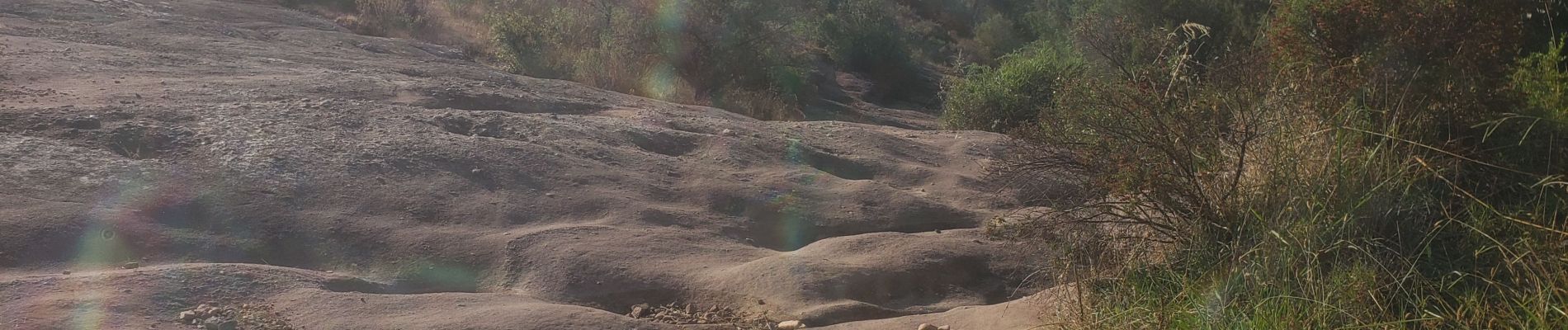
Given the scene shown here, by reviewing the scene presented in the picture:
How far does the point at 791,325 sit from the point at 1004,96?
10441mm

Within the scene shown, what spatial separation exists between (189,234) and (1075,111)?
14.2 ft

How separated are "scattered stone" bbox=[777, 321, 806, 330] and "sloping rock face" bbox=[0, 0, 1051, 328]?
11 cm

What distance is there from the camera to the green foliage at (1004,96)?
15305 mm

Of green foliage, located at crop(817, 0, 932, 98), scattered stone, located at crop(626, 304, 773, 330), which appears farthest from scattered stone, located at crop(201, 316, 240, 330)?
green foliage, located at crop(817, 0, 932, 98)

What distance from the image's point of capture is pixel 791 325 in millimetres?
5617

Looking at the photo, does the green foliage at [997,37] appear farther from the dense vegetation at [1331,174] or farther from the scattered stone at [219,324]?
the scattered stone at [219,324]

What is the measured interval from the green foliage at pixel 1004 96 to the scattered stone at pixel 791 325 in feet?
31.2

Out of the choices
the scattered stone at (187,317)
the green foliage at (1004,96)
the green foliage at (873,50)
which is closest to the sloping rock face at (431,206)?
the scattered stone at (187,317)

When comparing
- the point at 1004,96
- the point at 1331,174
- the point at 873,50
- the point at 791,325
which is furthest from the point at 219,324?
the point at 873,50

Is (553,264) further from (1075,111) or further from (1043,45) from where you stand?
(1043,45)

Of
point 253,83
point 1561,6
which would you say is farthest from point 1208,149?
point 253,83

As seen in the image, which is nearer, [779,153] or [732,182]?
[732,182]

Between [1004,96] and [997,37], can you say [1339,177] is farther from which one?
[997,37]

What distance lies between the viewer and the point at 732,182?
8.23 metres
